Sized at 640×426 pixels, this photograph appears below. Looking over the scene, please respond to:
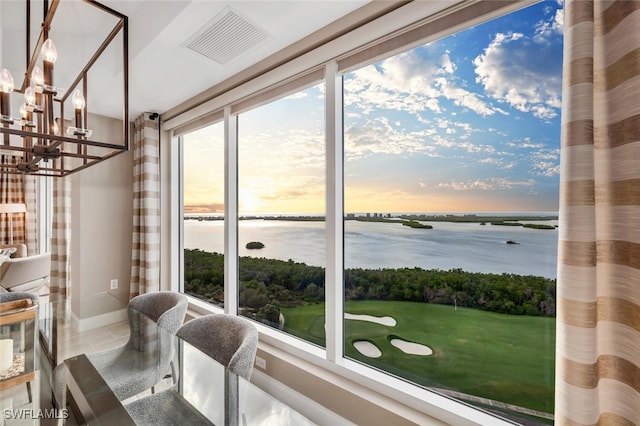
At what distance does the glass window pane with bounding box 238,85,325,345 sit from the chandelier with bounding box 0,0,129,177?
1045 millimetres

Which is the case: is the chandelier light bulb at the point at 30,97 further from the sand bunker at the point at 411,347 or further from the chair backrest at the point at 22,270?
the chair backrest at the point at 22,270

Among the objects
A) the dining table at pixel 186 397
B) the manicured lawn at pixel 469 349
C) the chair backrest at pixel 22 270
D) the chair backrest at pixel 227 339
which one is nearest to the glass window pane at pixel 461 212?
A: the manicured lawn at pixel 469 349

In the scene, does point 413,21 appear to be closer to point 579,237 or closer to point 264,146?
point 579,237

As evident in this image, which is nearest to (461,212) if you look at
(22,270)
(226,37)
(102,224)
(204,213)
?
(226,37)

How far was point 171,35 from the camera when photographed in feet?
6.37

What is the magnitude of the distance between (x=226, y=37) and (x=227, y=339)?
1911 mm

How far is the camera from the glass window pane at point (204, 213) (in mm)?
2963

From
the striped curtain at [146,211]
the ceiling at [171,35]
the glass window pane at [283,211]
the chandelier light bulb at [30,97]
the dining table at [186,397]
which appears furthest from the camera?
the striped curtain at [146,211]

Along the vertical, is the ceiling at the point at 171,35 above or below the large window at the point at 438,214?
above

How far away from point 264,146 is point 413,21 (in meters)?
1.47

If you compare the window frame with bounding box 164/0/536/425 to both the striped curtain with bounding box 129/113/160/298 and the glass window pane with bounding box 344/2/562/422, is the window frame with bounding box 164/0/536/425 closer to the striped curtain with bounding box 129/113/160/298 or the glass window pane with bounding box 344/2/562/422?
the glass window pane with bounding box 344/2/562/422

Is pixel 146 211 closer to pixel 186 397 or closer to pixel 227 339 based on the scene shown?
pixel 227 339

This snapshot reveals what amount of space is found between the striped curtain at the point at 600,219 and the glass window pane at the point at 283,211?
137 cm

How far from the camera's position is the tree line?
1338 mm
